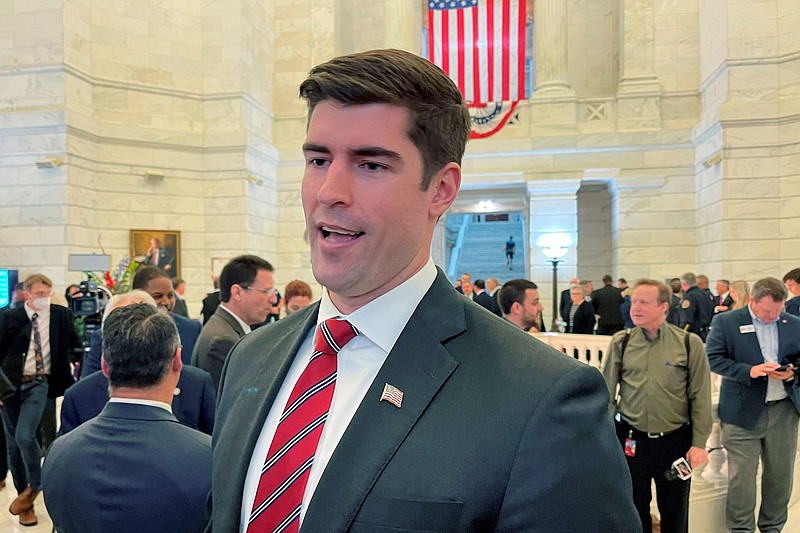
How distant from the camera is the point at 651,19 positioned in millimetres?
16766

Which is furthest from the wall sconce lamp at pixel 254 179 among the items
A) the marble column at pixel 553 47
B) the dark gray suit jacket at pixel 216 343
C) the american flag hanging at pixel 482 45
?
the dark gray suit jacket at pixel 216 343

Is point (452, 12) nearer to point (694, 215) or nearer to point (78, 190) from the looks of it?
point (694, 215)

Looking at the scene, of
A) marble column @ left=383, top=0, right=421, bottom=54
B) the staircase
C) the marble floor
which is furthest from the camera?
the staircase

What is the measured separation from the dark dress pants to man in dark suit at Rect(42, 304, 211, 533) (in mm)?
3330

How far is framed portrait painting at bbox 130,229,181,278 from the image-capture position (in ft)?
48.2

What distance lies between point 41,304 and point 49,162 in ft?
28.8

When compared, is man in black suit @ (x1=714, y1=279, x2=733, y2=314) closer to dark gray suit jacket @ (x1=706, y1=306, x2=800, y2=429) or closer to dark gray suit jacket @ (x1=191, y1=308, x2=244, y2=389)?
dark gray suit jacket @ (x1=706, y1=306, x2=800, y2=429)

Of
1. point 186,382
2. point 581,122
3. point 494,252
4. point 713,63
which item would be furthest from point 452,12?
point 186,382

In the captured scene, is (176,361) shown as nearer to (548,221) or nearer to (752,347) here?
(752,347)

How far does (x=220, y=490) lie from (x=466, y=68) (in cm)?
1611

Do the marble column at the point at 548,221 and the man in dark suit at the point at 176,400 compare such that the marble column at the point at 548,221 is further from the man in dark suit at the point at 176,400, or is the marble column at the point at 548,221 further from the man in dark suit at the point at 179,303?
the man in dark suit at the point at 176,400

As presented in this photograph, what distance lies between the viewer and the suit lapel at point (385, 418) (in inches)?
44.4

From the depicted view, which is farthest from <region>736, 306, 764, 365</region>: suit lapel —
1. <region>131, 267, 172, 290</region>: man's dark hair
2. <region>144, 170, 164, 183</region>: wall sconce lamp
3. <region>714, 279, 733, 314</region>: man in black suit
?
<region>144, 170, 164, 183</region>: wall sconce lamp

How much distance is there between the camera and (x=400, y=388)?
1.21m
